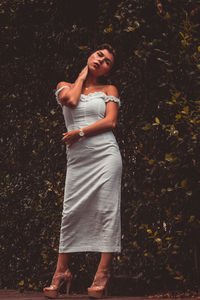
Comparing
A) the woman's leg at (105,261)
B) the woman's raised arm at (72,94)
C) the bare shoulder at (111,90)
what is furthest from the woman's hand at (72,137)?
the woman's leg at (105,261)

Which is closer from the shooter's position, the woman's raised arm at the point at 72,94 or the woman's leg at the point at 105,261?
the woman's leg at the point at 105,261

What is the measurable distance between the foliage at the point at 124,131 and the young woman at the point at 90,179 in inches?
12.3

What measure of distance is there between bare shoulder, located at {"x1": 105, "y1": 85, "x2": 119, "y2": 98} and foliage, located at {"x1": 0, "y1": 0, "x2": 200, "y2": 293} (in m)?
0.21

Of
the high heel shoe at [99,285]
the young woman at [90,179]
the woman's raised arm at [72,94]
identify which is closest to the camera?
the high heel shoe at [99,285]

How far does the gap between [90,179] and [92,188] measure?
0.30 ft

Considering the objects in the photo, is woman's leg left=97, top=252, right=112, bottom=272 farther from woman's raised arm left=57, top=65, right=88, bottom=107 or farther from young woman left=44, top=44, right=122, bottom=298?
woman's raised arm left=57, top=65, right=88, bottom=107

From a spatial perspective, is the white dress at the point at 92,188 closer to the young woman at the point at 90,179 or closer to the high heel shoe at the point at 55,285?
the young woman at the point at 90,179

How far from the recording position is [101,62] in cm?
532

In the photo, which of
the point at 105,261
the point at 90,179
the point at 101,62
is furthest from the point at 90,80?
the point at 105,261

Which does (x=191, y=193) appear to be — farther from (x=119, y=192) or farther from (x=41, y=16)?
(x=41, y=16)

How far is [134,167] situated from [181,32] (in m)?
1.37

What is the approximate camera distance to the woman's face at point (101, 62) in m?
5.32

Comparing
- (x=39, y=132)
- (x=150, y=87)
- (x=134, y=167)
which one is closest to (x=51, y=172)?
(x=39, y=132)

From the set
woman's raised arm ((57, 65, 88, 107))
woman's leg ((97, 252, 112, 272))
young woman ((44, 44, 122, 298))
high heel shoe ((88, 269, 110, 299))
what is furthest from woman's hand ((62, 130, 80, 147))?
high heel shoe ((88, 269, 110, 299))
